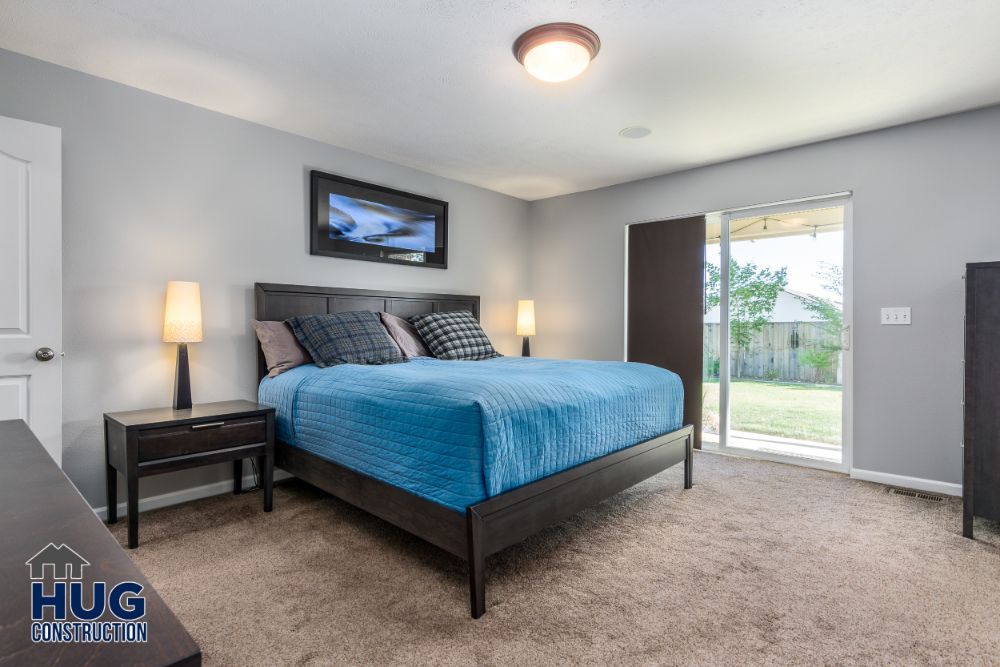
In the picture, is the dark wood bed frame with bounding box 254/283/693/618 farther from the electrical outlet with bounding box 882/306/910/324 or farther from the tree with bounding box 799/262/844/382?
the electrical outlet with bounding box 882/306/910/324

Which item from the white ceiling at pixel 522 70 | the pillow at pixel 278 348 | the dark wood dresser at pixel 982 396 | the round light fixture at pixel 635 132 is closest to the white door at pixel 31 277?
the white ceiling at pixel 522 70

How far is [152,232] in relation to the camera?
2.94m

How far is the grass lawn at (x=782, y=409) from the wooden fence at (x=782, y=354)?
0.07 metres

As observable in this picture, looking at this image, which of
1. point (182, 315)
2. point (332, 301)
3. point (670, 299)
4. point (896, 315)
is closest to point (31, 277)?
point (182, 315)

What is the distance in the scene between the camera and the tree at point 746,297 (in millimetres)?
4043

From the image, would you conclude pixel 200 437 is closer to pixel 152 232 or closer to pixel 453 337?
pixel 152 232

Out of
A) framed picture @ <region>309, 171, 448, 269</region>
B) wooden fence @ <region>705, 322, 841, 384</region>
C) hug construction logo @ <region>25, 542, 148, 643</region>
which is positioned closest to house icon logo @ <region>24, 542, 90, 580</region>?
hug construction logo @ <region>25, 542, 148, 643</region>

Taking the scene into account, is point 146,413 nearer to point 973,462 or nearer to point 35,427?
point 35,427

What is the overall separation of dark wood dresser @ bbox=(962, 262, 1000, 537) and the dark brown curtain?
187 cm

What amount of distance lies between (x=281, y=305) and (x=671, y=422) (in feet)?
8.69

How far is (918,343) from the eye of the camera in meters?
3.30

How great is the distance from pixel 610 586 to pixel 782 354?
2.73 m

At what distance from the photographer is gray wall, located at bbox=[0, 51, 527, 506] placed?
269cm

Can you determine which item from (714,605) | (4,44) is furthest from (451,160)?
(714,605)
